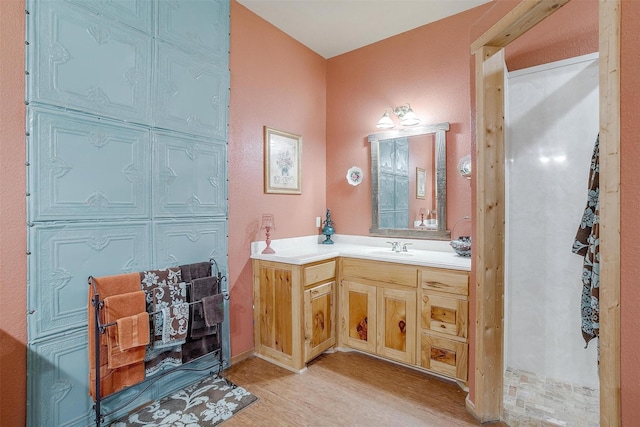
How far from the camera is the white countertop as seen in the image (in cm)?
241

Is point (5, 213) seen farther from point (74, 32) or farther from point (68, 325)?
point (74, 32)

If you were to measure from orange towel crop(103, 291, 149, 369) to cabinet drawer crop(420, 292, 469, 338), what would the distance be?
191 cm

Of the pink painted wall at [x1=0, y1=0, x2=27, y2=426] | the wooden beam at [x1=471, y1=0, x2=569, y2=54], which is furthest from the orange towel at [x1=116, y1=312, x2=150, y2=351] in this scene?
the wooden beam at [x1=471, y1=0, x2=569, y2=54]

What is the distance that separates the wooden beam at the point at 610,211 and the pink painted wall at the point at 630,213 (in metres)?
0.01

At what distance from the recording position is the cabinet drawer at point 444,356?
2221 mm

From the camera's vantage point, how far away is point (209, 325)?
222 centimetres

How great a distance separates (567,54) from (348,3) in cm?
171

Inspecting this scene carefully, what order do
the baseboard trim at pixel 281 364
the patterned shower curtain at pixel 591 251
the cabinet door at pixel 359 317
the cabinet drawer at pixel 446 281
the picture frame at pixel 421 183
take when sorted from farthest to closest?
the picture frame at pixel 421 183 < the cabinet door at pixel 359 317 < the baseboard trim at pixel 281 364 < the cabinet drawer at pixel 446 281 < the patterned shower curtain at pixel 591 251

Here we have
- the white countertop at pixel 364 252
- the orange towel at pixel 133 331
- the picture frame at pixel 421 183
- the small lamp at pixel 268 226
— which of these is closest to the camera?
the orange towel at pixel 133 331

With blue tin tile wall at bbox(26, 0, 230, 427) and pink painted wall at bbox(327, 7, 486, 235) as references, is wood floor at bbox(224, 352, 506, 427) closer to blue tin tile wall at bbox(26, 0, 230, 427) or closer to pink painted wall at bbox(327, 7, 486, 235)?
blue tin tile wall at bbox(26, 0, 230, 427)

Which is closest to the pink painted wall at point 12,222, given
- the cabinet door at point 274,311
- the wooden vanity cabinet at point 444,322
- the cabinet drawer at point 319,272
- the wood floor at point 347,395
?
the wood floor at point 347,395

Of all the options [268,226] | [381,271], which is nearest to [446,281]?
[381,271]

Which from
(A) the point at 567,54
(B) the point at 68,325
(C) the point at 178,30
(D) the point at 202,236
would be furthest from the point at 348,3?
(B) the point at 68,325

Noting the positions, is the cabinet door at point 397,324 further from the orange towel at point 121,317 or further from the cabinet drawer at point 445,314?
the orange towel at point 121,317
